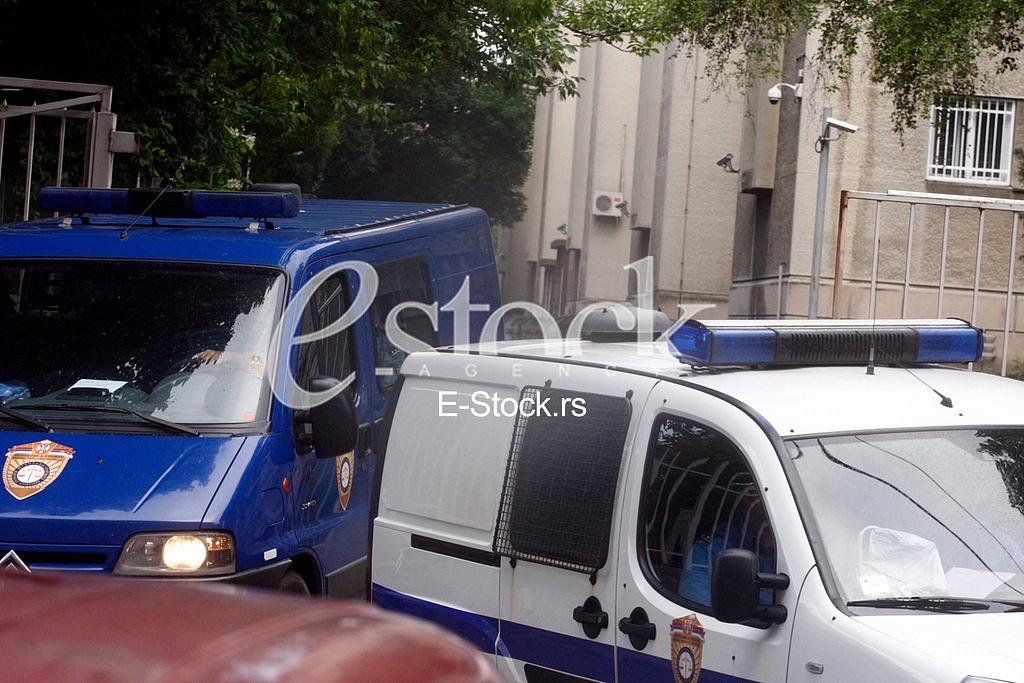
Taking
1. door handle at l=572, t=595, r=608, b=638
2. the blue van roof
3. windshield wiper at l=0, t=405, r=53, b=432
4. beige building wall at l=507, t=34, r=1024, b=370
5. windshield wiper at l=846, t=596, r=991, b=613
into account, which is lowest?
door handle at l=572, t=595, r=608, b=638

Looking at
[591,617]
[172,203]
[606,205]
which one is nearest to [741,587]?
[591,617]

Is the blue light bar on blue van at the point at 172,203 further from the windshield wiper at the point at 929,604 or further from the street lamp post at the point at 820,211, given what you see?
the street lamp post at the point at 820,211

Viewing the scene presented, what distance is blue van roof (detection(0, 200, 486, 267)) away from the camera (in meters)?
5.93

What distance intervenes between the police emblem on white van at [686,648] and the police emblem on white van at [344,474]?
2.75 metres

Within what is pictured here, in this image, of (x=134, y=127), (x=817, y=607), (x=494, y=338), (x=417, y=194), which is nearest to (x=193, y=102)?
(x=134, y=127)

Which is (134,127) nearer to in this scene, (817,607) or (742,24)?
(742,24)

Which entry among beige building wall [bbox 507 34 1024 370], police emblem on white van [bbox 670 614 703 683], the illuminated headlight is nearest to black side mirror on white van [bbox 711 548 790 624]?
police emblem on white van [bbox 670 614 703 683]

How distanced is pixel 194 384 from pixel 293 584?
40.6 inches

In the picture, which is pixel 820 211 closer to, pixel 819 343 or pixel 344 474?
pixel 344 474

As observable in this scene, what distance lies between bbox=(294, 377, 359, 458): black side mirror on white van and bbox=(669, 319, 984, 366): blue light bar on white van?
187cm

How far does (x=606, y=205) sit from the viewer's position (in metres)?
33.1

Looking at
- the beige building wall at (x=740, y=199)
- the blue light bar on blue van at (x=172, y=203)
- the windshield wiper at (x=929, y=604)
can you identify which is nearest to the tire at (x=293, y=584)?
the blue light bar on blue van at (x=172, y=203)

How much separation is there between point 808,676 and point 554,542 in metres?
1.12

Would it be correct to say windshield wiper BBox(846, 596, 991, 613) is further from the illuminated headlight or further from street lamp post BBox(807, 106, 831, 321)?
street lamp post BBox(807, 106, 831, 321)
